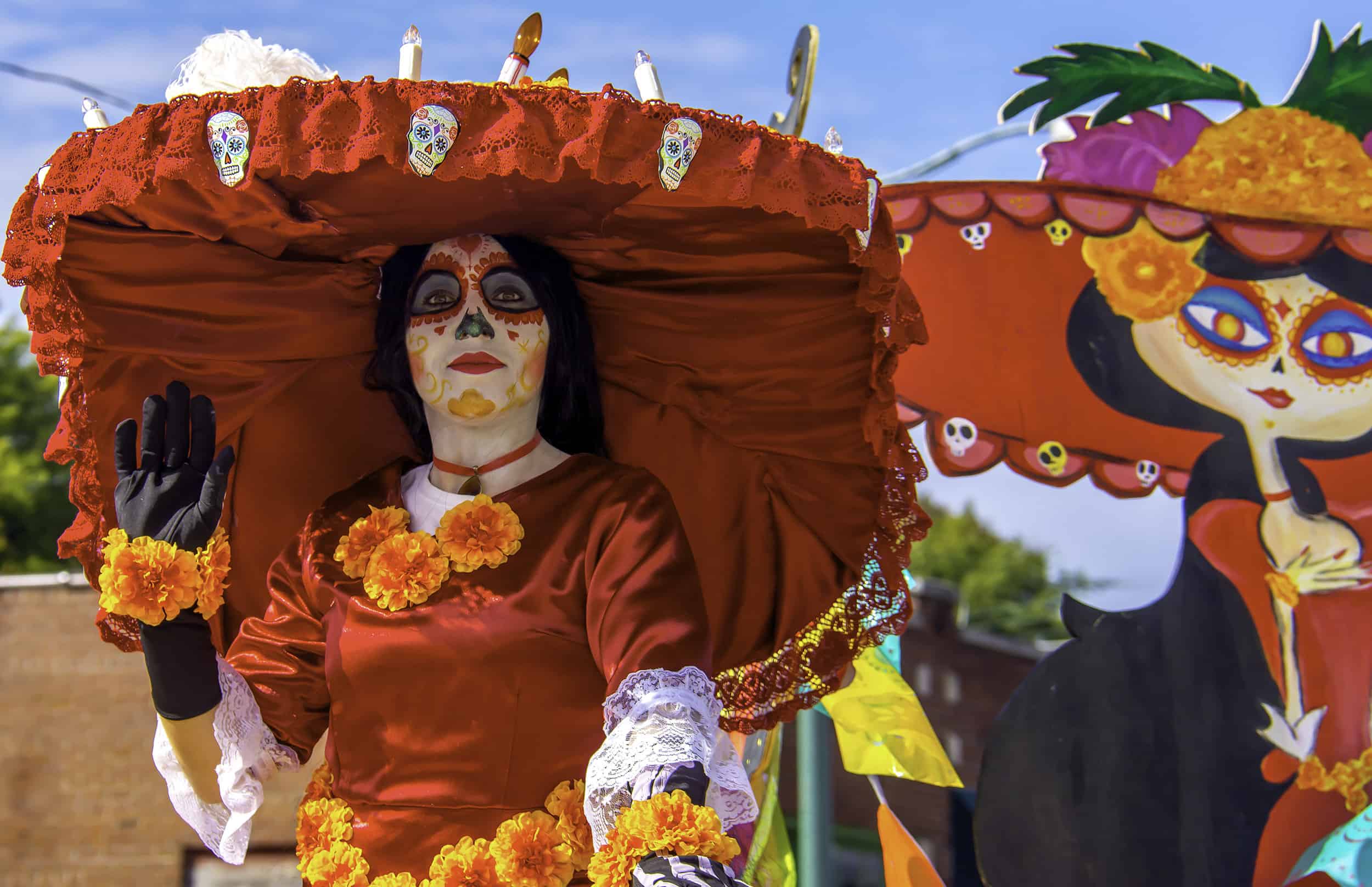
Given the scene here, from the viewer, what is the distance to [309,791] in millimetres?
2836

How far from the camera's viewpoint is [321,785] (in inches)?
112

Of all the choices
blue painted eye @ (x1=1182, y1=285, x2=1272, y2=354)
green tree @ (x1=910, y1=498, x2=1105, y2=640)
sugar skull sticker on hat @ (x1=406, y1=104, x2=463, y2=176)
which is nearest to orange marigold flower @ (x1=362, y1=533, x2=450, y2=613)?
sugar skull sticker on hat @ (x1=406, y1=104, x2=463, y2=176)

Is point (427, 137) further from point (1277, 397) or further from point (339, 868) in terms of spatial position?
point (1277, 397)

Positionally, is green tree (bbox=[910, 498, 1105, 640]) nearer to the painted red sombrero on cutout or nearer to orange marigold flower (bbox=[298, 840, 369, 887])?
the painted red sombrero on cutout

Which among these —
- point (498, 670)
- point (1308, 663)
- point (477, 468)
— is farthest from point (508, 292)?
point (1308, 663)

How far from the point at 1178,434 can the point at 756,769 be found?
1.44 m

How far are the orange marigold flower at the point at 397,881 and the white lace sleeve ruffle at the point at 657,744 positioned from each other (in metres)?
0.37

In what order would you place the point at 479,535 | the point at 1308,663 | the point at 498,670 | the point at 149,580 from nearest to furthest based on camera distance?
the point at 149,580, the point at 498,670, the point at 479,535, the point at 1308,663

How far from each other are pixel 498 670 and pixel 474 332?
648 mm

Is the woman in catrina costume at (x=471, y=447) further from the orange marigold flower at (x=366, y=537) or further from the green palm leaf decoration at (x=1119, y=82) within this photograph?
the green palm leaf decoration at (x=1119, y=82)

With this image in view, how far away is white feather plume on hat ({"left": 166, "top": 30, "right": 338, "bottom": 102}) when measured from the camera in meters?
2.79

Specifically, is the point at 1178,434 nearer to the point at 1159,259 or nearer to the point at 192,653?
the point at 1159,259

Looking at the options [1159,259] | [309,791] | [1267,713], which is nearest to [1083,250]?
[1159,259]

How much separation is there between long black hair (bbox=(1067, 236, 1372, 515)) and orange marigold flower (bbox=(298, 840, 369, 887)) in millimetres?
2379
